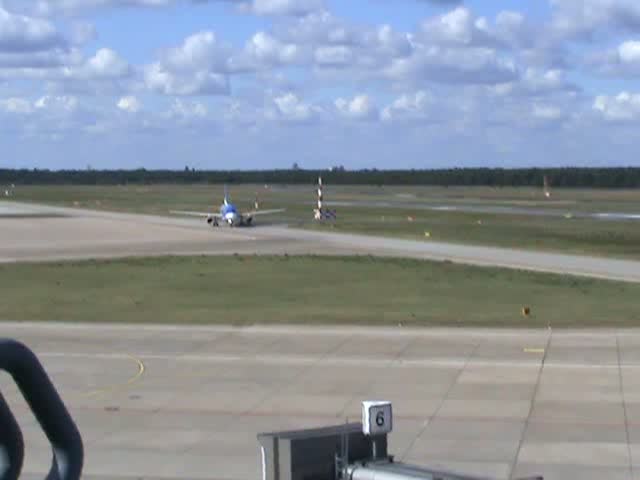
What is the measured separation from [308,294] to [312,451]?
34209 millimetres

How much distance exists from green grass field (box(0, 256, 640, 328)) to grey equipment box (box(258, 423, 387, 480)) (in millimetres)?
25131

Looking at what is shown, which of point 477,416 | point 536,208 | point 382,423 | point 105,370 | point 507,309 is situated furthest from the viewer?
point 536,208

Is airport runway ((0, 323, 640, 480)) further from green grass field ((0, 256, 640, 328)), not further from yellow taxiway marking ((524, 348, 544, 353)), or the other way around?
green grass field ((0, 256, 640, 328))

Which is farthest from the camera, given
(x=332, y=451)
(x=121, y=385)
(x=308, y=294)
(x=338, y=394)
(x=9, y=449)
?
(x=308, y=294)

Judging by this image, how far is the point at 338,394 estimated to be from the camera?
893 inches

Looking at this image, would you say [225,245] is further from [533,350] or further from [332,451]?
[332,451]

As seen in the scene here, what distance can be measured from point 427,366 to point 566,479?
10322 mm

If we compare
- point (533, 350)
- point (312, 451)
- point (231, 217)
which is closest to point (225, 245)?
point (231, 217)

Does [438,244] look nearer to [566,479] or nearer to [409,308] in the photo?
[409,308]

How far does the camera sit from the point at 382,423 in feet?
27.5

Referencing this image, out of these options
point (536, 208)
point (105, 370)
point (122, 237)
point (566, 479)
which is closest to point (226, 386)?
point (105, 370)

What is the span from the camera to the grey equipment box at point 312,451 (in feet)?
27.0

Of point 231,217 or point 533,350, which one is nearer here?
point 533,350

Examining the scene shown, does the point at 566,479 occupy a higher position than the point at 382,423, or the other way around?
the point at 382,423
